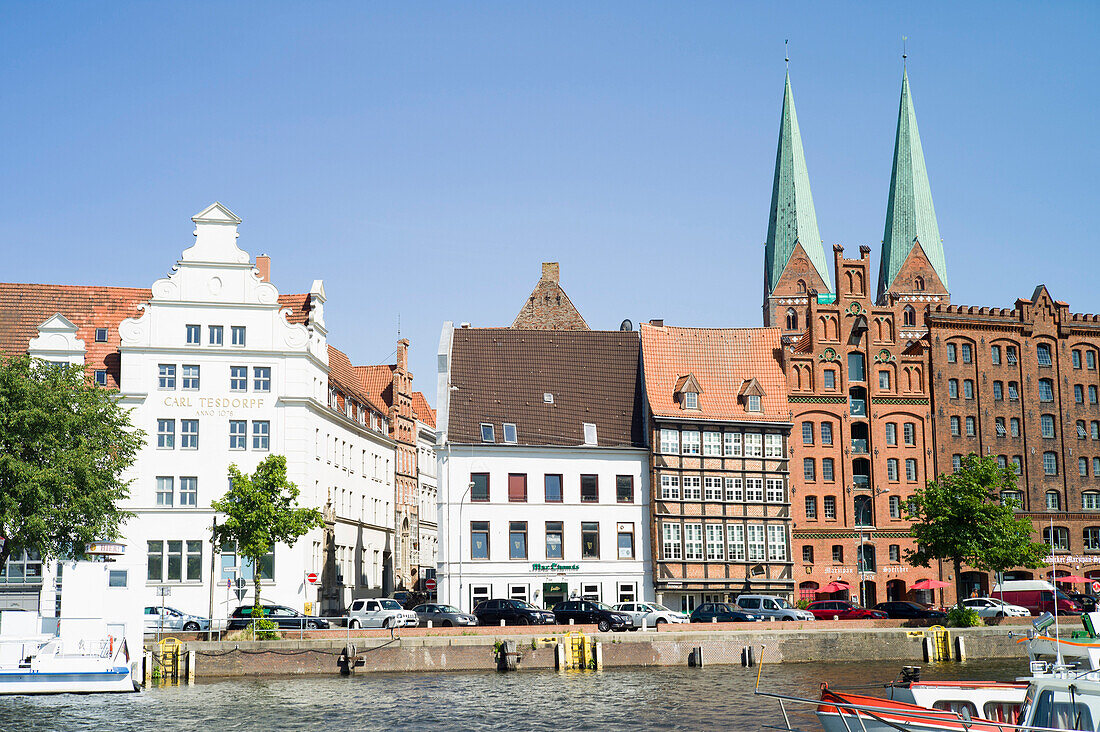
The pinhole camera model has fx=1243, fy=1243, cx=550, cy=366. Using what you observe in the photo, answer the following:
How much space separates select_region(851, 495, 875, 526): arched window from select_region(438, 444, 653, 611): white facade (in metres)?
17.9

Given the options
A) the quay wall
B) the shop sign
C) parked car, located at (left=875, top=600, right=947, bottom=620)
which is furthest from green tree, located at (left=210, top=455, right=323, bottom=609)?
parked car, located at (left=875, top=600, right=947, bottom=620)

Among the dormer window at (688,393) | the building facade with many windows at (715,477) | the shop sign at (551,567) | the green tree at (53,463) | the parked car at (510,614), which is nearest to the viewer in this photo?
the green tree at (53,463)

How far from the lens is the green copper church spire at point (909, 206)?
13688 centimetres

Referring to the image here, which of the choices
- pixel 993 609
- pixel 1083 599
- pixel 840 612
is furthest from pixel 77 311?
pixel 1083 599

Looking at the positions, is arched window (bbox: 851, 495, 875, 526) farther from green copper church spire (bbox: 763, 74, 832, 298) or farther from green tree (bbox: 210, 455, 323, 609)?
green copper church spire (bbox: 763, 74, 832, 298)

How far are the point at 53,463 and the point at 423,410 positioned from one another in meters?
67.4

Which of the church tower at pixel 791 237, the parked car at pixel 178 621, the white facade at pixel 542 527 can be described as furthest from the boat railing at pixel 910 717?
the church tower at pixel 791 237

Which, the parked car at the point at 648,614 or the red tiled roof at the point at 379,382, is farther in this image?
the red tiled roof at the point at 379,382

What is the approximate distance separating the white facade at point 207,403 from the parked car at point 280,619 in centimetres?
648

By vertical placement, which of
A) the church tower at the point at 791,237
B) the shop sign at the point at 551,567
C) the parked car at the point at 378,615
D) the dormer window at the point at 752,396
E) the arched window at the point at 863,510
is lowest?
the parked car at the point at 378,615

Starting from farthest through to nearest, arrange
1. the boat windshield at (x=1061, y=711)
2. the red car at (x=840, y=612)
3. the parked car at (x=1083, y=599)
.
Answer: the red car at (x=840, y=612) < the parked car at (x=1083, y=599) < the boat windshield at (x=1061, y=711)

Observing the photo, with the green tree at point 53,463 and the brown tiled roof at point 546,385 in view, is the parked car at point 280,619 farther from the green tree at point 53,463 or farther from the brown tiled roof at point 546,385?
the brown tiled roof at point 546,385

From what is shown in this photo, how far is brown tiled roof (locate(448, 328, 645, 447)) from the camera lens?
264 feet

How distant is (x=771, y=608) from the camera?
232 ft
